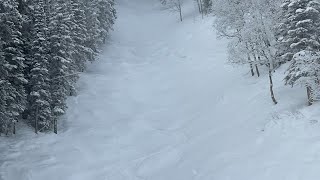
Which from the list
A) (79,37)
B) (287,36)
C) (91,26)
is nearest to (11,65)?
(79,37)

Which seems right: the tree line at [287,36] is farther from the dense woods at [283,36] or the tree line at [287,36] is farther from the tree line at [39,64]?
the tree line at [39,64]

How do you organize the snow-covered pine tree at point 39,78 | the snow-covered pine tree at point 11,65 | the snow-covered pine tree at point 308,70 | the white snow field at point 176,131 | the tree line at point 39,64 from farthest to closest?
1. the snow-covered pine tree at point 39,78
2. the tree line at point 39,64
3. the snow-covered pine tree at point 11,65
4. the snow-covered pine tree at point 308,70
5. the white snow field at point 176,131

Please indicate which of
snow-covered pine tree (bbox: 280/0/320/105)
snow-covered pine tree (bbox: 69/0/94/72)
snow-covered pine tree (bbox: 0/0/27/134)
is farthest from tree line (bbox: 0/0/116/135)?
snow-covered pine tree (bbox: 280/0/320/105)

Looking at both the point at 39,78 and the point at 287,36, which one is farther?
the point at 39,78

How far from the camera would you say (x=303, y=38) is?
25.5 metres

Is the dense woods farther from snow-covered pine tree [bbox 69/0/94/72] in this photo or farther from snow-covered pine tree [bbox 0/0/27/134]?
snow-covered pine tree [bbox 0/0/27/134]

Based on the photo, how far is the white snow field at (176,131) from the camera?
904 inches

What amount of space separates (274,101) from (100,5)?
127ft

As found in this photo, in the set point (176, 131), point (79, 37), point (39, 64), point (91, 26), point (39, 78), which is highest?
point (91, 26)

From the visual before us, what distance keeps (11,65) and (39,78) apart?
15.2 ft

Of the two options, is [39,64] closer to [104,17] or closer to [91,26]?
[91,26]

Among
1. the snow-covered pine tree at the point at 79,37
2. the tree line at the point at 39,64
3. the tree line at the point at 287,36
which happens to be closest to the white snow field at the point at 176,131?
the tree line at the point at 39,64

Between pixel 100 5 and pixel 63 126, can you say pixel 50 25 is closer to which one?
pixel 63 126

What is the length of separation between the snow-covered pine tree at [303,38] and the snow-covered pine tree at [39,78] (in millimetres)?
18850
